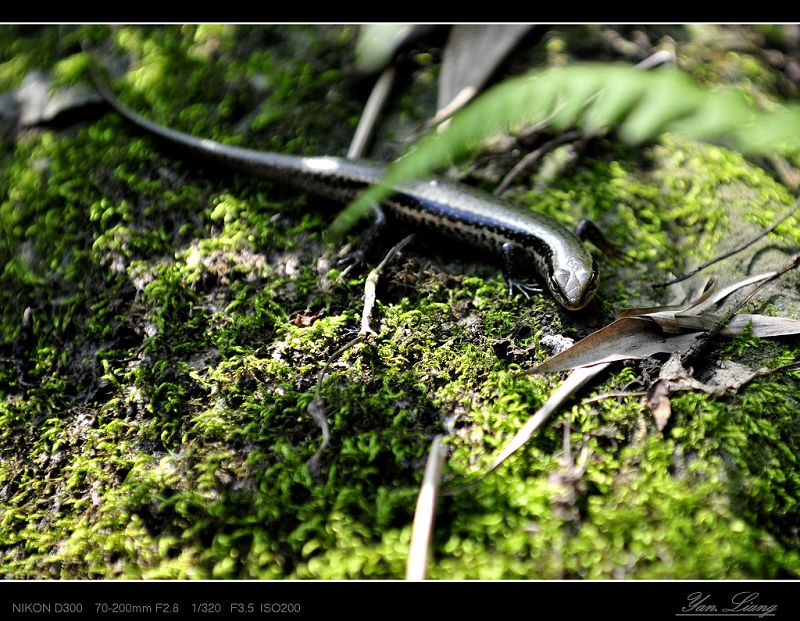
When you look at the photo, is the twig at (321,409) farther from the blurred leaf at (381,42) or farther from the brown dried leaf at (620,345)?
the blurred leaf at (381,42)

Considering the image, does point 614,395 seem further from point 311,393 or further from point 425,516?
point 311,393

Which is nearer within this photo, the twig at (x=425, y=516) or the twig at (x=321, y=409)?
the twig at (x=425, y=516)

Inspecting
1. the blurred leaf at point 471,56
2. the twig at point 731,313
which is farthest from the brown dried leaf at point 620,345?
the blurred leaf at point 471,56

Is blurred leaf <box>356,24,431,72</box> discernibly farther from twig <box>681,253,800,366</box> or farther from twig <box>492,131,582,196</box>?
twig <box>681,253,800,366</box>
